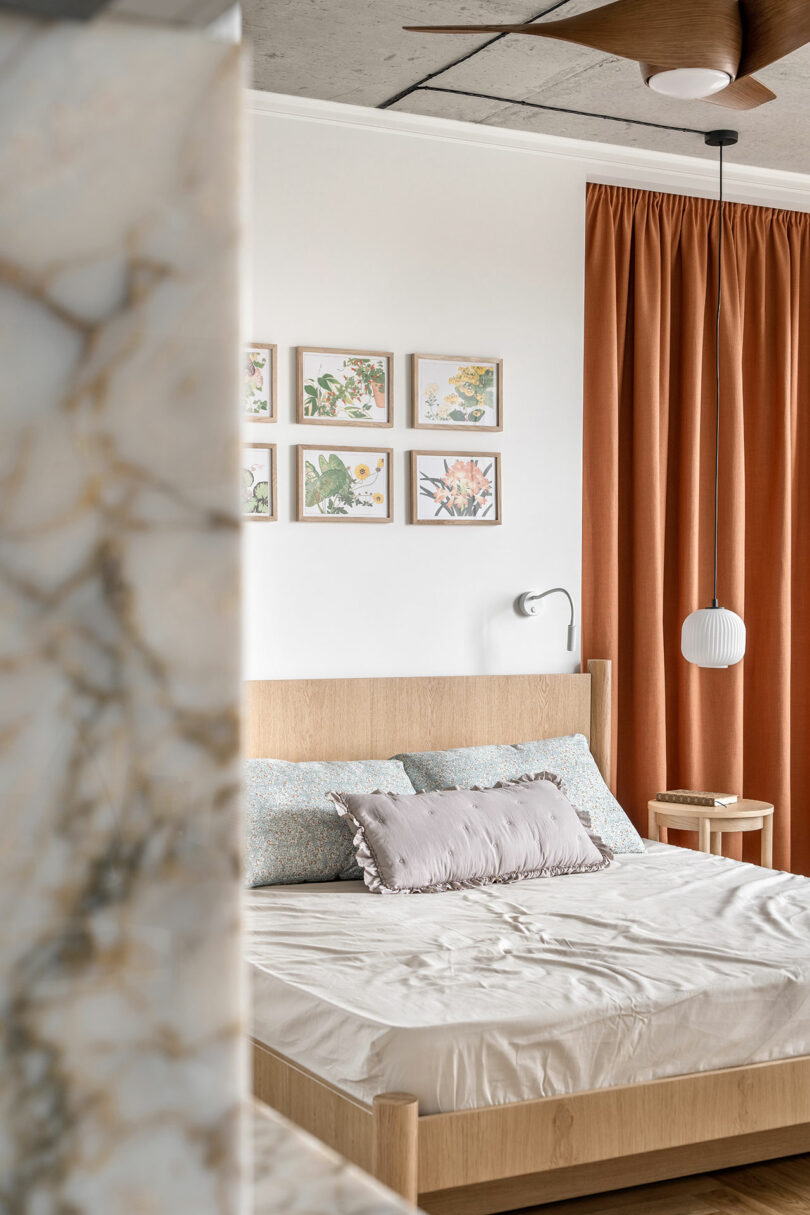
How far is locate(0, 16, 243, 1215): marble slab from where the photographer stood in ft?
0.93

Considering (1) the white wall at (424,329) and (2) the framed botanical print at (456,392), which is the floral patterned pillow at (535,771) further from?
(2) the framed botanical print at (456,392)

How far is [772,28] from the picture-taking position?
2.39 m

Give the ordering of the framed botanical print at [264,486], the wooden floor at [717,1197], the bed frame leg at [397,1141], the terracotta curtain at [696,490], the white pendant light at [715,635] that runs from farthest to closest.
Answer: the terracotta curtain at [696,490] < the white pendant light at [715,635] < the framed botanical print at [264,486] < the wooden floor at [717,1197] < the bed frame leg at [397,1141]

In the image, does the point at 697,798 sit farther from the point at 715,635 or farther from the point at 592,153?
the point at 592,153

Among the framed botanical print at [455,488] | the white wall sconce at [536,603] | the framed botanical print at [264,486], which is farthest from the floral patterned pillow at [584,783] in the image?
the framed botanical print at [264,486]

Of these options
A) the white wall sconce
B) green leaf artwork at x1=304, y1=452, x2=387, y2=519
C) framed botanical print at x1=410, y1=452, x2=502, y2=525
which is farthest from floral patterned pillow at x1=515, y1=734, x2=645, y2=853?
green leaf artwork at x1=304, y1=452, x2=387, y2=519

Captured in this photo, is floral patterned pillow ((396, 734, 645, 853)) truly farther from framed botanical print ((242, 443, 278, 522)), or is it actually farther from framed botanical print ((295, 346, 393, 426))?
framed botanical print ((295, 346, 393, 426))

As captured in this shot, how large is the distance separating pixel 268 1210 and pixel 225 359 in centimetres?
23

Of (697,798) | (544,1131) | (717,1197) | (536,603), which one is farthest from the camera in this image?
(536,603)

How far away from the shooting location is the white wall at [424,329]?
3.95 meters

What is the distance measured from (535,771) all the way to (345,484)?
3.60ft

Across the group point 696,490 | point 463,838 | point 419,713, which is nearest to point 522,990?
point 463,838

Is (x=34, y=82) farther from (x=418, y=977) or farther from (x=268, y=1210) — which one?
→ (x=418, y=977)

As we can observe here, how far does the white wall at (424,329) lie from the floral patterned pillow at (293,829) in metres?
0.51
